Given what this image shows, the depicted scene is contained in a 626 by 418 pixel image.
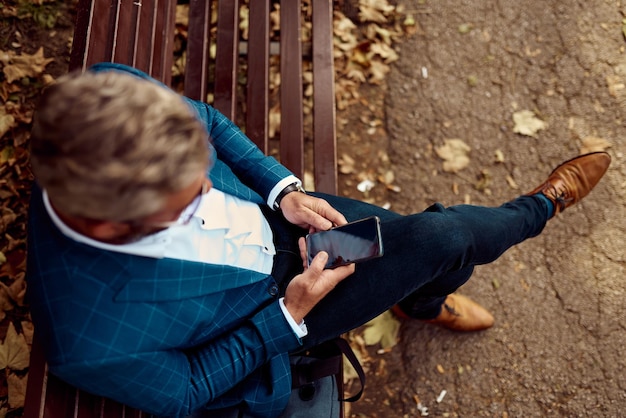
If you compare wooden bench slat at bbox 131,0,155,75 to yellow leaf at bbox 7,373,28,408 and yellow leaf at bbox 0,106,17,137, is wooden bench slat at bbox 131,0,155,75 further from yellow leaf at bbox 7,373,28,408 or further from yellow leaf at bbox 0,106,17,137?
yellow leaf at bbox 7,373,28,408

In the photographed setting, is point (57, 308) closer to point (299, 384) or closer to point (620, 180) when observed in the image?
point (299, 384)

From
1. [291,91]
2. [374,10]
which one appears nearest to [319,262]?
[291,91]

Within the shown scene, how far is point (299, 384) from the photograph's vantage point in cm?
197

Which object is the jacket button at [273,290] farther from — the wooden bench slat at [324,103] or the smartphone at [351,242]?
the wooden bench slat at [324,103]

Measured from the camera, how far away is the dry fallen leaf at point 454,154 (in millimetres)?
3209

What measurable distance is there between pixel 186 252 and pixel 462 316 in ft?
5.65

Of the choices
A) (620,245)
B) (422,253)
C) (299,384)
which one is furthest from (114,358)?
(620,245)

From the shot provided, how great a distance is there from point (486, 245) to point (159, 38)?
170 cm

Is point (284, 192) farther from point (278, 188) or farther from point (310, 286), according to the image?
point (310, 286)

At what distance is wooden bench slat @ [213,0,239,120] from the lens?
2.50 meters

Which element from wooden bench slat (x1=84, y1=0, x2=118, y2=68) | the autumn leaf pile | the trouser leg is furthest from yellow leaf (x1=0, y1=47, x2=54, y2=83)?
the trouser leg

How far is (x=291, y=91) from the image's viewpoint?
8.29ft

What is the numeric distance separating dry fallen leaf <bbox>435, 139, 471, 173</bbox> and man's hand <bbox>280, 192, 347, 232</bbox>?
1443mm

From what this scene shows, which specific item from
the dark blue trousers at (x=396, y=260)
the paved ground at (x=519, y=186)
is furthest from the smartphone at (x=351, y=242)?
the paved ground at (x=519, y=186)
